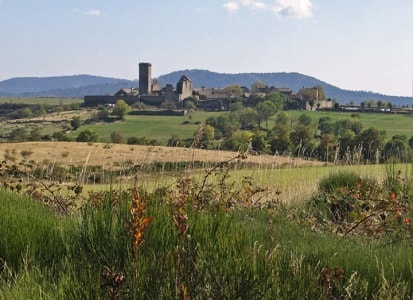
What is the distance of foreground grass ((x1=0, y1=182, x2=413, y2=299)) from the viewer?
2893mm

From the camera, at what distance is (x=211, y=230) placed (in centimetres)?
403

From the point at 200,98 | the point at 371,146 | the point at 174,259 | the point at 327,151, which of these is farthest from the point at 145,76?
the point at 174,259

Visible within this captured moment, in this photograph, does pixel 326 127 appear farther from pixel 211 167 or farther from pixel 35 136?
pixel 211 167

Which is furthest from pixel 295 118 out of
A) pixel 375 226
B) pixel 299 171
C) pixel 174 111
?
pixel 375 226

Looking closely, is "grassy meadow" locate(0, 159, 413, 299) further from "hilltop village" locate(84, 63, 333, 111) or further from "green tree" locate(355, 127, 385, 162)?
"hilltop village" locate(84, 63, 333, 111)

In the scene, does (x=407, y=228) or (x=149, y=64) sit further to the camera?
(x=149, y=64)

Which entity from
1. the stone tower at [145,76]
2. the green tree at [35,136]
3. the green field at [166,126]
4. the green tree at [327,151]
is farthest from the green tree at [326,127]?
the stone tower at [145,76]

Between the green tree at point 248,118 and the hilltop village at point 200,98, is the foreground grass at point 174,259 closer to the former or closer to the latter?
the green tree at point 248,118

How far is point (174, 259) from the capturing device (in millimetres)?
3105

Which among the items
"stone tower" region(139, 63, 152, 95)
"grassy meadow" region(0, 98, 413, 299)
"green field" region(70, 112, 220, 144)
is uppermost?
"stone tower" region(139, 63, 152, 95)

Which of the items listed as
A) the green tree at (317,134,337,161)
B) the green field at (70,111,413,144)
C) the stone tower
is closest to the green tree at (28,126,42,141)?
the green field at (70,111,413,144)

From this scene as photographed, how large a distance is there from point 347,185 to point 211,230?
263 inches

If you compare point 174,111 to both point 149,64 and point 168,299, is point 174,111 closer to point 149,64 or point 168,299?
point 149,64

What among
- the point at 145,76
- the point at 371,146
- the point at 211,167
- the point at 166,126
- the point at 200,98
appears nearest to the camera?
the point at 211,167
